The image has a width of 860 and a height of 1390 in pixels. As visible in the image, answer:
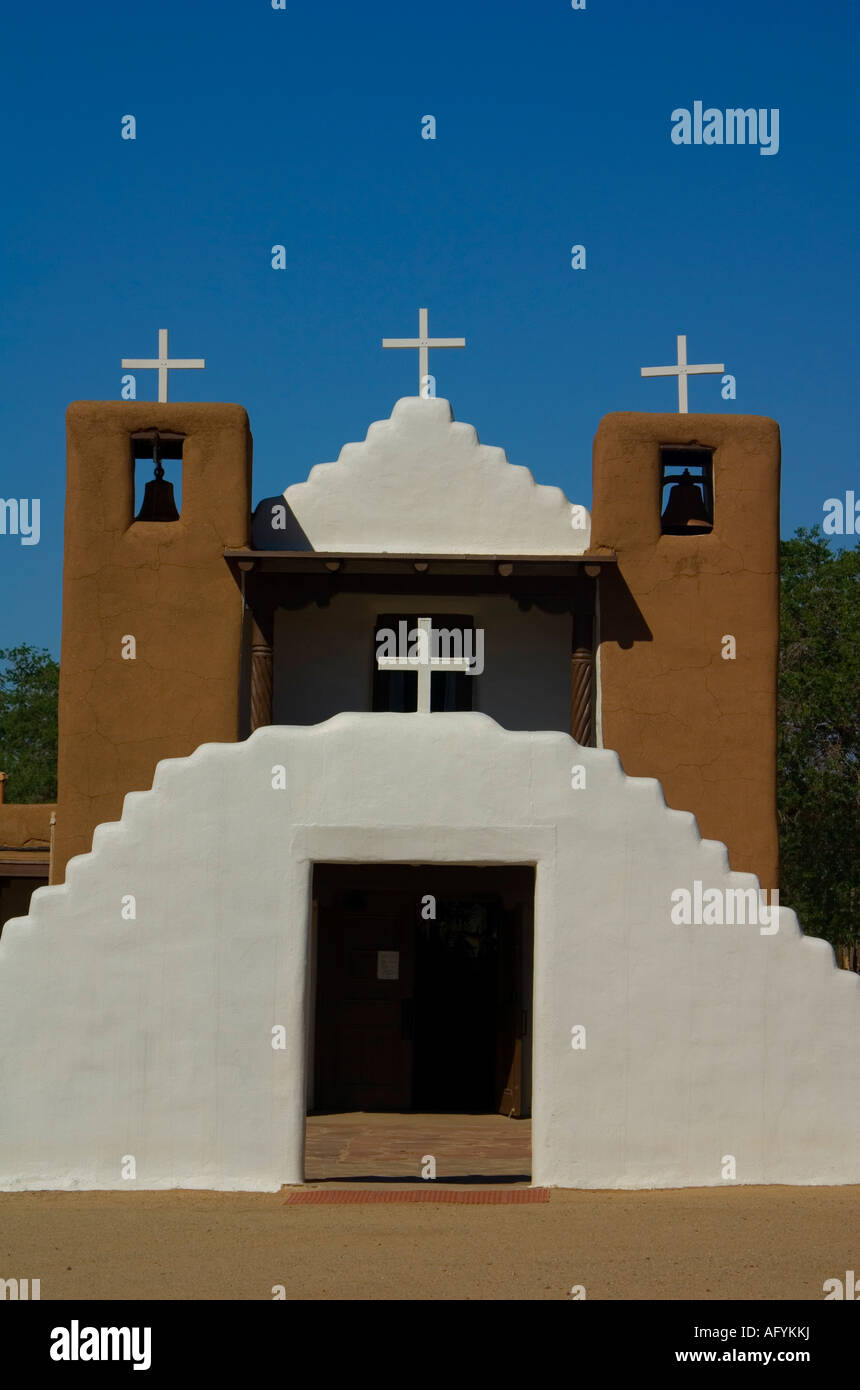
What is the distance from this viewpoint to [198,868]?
10969 millimetres

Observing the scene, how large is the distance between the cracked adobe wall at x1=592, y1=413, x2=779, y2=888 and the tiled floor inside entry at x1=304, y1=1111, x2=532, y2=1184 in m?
3.60

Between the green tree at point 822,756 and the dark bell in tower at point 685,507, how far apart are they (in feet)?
45.4

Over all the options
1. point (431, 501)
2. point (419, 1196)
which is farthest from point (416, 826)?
point (431, 501)

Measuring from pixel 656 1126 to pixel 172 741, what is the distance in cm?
621

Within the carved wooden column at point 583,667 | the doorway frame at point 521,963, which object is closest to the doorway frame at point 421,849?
the carved wooden column at point 583,667

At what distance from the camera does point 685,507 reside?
15406 mm

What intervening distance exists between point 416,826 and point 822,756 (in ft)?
65.6

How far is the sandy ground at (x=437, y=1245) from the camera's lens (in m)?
8.02

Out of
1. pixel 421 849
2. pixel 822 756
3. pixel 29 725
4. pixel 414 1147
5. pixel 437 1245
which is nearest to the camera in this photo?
pixel 437 1245

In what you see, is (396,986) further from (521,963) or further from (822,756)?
(822,756)

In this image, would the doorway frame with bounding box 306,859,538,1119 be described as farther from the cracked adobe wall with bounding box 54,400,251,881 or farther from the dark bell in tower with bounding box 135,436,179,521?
the dark bell in tower with bounding box 135,436,179,521

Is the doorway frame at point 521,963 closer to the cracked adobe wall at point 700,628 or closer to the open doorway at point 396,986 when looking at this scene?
the open doorway at point 396,986
